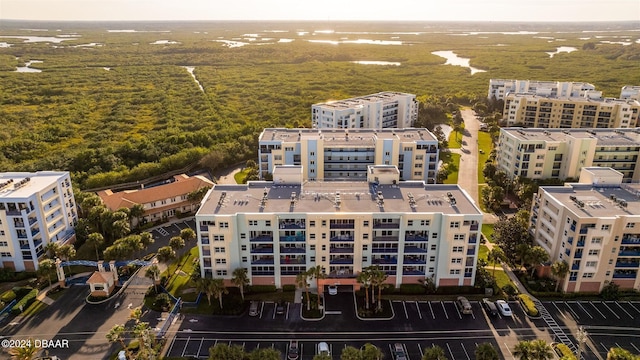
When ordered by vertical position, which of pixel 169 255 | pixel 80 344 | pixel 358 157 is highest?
pixel 358 157

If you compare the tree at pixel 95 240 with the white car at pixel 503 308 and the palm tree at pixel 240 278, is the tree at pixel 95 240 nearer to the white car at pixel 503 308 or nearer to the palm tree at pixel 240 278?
the palm tree at pixel 240 278

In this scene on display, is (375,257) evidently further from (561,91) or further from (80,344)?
(561,91)

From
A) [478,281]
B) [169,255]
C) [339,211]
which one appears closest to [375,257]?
[339,211]

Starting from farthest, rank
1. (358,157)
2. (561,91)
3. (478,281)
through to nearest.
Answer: (561,91)
(358,157)
(478,281)

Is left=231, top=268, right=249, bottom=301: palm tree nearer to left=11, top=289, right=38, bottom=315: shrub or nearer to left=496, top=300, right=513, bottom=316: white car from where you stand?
left=11, top=289, right=38, bottom=315: shrub

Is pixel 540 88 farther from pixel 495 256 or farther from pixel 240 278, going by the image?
pixel 240 278

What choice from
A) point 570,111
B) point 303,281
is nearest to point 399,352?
point 303,281
